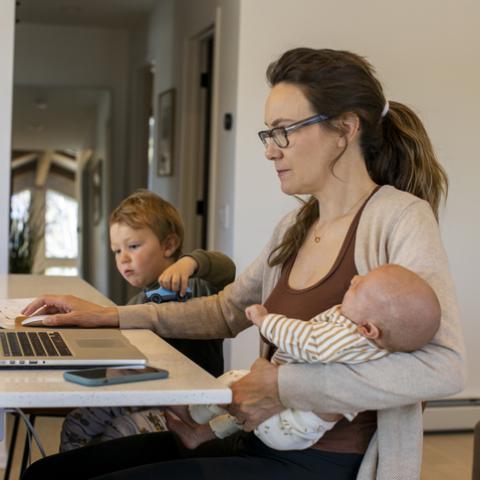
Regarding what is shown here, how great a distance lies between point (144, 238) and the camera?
8.13 feet

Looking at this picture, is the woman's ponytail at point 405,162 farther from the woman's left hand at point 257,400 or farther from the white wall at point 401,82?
the white wall at point 401,82

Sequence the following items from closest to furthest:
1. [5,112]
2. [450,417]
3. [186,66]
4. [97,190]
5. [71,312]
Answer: [71,312]
[5,112]
[450,417]
[186,66]
[97,190]

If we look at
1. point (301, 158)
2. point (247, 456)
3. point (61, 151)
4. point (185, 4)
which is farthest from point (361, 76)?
point (61, 151)

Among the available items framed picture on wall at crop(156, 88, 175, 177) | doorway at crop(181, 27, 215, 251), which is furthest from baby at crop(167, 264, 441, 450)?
framed picture on wall at crop(156, 88, 175, 177)

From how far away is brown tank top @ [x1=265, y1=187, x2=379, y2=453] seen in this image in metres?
1.54

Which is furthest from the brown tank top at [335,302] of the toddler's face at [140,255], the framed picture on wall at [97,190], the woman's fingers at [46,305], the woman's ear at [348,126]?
the framed picture on wall at [97,190]

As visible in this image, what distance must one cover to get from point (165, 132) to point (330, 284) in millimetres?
4765

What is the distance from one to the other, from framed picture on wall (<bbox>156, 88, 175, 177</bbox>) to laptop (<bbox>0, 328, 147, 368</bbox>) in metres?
4.36

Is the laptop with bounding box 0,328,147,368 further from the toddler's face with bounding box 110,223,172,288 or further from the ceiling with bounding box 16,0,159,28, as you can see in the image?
the ceiling with bounding box 16,0,159,28

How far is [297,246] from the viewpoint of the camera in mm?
1832

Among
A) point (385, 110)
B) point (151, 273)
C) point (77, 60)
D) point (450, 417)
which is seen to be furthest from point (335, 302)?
point (77, 60)

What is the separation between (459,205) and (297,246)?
2872 mm

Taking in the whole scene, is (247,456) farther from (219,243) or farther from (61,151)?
(61,151)

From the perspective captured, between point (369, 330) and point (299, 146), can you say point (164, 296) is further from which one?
point (369, 330)
